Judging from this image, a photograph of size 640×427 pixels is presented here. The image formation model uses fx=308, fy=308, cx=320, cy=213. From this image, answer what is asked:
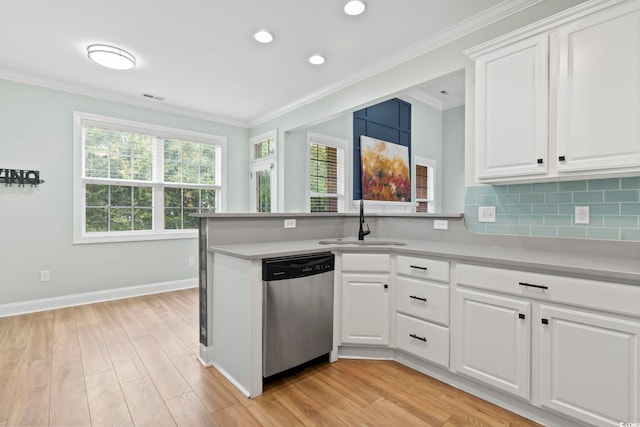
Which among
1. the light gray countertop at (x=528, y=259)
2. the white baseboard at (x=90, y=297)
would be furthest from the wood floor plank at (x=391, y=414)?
the white baseboard at (x=90, y=297)

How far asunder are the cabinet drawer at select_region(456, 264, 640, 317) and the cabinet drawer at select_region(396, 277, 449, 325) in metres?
0.18

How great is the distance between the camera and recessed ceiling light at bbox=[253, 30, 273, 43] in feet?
9.22

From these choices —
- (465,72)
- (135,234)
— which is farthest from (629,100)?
(135,234)

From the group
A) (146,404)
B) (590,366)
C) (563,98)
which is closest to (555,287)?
(590,366)

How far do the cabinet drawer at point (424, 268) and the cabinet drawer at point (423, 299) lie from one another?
48 millimetres

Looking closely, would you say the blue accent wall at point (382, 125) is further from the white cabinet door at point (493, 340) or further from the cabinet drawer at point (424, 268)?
the white cabinet door at point (493, 340)

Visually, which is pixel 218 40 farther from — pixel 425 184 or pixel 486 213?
pixel 425 184

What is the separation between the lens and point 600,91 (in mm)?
1709

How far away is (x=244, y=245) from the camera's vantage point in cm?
235

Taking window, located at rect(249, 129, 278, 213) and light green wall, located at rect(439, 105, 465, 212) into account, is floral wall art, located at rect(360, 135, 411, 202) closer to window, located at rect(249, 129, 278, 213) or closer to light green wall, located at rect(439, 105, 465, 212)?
light green wall, located at rect(439, 105, 465, 212)

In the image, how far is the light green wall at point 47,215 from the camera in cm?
349

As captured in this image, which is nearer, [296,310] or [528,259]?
[528,259]

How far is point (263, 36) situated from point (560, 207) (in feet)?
9.17

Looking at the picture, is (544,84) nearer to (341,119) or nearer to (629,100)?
(629,100)
